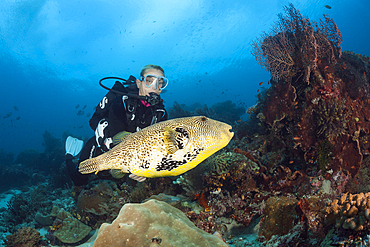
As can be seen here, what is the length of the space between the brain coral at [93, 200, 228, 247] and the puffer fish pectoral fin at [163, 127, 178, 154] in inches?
31.0

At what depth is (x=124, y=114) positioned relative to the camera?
291 centimetres

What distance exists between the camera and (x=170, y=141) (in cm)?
155

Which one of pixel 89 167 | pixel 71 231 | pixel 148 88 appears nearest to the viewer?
pixel 89 167

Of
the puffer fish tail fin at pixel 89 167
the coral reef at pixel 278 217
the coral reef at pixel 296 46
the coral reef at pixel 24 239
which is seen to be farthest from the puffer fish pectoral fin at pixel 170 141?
the coral reef at pixel 24 239

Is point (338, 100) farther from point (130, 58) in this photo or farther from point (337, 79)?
point (130, 58)

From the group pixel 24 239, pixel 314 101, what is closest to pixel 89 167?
pixel 24 239

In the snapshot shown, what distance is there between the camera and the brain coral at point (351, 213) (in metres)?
1.74

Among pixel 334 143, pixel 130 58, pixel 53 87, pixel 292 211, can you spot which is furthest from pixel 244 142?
pixel 53 87

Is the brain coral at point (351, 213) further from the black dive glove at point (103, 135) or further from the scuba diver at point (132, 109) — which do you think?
the black dive glove at point (103, 135)

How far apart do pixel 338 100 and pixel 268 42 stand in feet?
11.2

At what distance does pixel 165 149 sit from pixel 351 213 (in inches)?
92.8

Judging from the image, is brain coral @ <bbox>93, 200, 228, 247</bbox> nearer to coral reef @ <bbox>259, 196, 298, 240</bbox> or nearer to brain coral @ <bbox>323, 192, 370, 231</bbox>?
brain coral @ <bbox>323, 192, 370, 231</bbox>

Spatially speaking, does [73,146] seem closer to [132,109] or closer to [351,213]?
[132,109]

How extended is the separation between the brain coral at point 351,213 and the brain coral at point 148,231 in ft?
4.79
